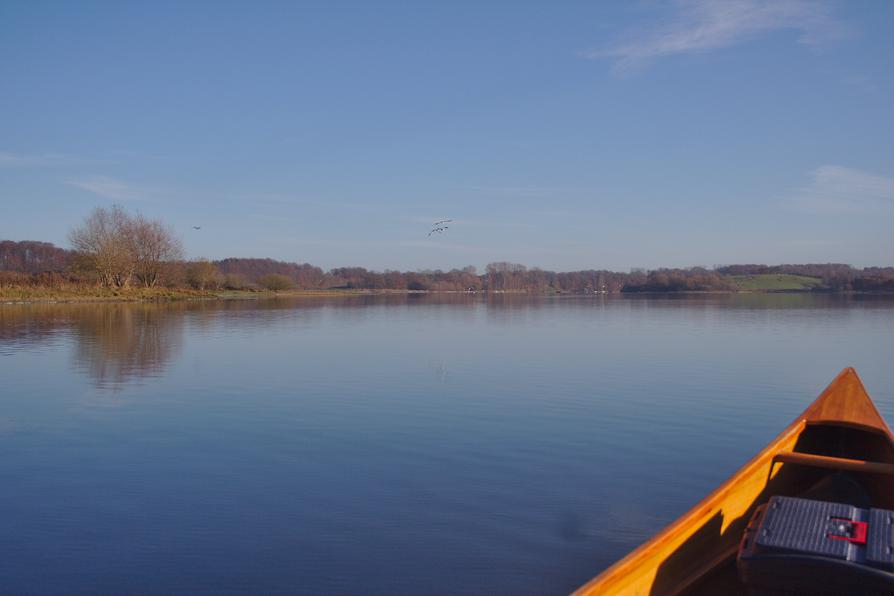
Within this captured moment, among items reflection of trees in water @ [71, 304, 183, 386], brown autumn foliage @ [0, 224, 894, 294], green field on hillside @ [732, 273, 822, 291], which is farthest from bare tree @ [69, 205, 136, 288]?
green field on hillside @ [732, 273, 822, 291]

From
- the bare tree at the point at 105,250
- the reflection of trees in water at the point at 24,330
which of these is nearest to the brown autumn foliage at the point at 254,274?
the bare tree at the point at 105,250

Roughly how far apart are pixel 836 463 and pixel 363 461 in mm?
4767

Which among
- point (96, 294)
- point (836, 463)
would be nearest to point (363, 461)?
point (836, 463)

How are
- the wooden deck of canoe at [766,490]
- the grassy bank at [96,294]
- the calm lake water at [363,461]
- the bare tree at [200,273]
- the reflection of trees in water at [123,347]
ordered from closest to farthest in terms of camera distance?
the wooden deck of canoe at [766,490] → the calm lake water at [363,461] → the reflection of trees in water at [123,347] → the grassy bank at [96,294] → the bare tree at [200,273]

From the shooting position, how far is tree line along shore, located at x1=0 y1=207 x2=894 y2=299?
5897 centimetres

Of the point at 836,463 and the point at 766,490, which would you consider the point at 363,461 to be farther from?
the point at 836,463

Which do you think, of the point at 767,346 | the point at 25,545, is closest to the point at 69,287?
the point at 767,346

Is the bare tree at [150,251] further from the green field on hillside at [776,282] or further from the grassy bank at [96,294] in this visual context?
the green field on hillside at [776,282]

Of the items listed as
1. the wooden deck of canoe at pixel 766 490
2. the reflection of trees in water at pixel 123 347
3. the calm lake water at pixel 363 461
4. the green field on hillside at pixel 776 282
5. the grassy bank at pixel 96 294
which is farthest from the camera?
the green field on hillside at pixel 776 282

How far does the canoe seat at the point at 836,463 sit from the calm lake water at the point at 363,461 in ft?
3.91

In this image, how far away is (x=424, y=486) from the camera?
23.3 feet

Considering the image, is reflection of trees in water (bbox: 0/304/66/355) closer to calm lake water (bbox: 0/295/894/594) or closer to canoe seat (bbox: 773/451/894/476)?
calm lake water (bbox: 0/295/894/594)

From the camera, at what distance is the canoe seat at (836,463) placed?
5.28m

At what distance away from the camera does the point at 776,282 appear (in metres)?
112
